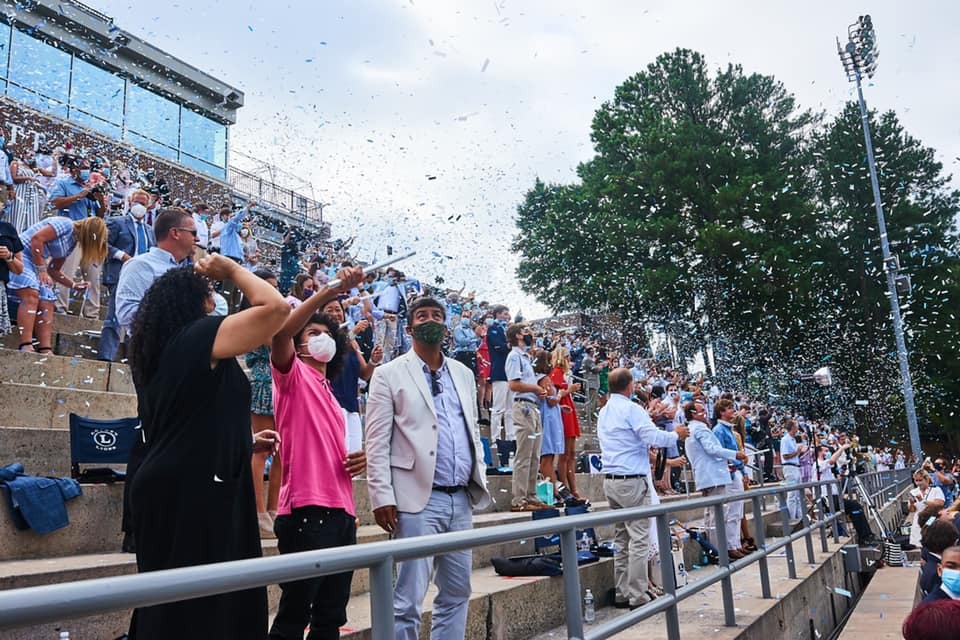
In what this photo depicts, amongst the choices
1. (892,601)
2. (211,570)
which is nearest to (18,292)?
(211,570)

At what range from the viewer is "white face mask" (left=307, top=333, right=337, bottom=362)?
3908 mm

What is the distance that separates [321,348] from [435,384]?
59 centimetres

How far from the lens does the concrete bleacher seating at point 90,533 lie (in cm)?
358

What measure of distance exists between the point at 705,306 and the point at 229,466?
123ft

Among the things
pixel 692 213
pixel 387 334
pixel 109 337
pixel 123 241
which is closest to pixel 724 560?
pixel 109 337

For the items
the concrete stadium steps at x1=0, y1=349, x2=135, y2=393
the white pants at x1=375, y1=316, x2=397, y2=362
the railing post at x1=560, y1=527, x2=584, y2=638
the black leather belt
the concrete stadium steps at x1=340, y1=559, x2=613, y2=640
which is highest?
the white pants at x1=375, y1=316, x2=397, y2=362

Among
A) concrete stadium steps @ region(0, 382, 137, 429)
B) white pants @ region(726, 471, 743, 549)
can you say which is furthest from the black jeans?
white pants @ region(726, 471, 743, 549)

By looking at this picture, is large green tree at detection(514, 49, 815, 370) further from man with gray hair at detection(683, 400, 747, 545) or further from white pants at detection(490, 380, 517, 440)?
man with gray hair at detection(683, 400, 747, 545)

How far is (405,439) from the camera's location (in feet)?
12.4

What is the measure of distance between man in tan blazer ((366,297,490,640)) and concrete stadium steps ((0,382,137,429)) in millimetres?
3590

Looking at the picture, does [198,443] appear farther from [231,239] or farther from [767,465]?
[767,465]

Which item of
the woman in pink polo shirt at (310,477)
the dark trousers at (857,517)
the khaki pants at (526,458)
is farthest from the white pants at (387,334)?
the dark trousers at (857,517)

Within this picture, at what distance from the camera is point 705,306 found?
3788cm

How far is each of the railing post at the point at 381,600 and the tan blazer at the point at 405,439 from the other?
1.78m
